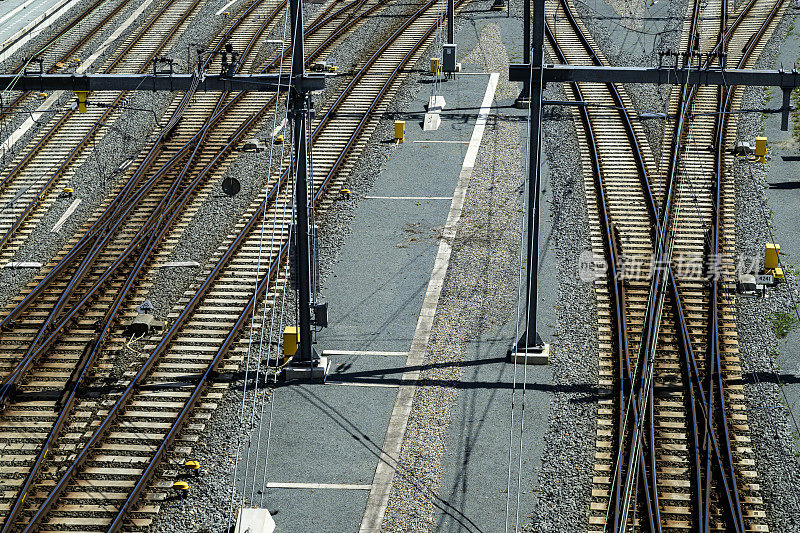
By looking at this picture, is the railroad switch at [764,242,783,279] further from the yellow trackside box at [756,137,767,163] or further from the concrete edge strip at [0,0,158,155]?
the concrete edge strip at [0,0,158,155]

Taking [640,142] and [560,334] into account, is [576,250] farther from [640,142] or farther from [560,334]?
[640,142]

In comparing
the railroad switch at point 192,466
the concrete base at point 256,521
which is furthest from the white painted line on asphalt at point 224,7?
the concrete base at point 256,521

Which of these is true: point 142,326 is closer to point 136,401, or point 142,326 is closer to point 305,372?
point 136,401

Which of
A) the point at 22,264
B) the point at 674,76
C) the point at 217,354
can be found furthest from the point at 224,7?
the point at 674,76

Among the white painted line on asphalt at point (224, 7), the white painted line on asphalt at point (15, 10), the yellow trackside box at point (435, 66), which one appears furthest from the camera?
the white painted line on asphalt at point (224, 7)

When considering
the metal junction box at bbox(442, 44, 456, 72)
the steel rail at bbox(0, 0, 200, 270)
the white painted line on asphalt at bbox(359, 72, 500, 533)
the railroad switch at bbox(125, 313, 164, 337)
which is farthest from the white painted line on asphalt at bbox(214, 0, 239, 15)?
the railroad switch at bbox(125, 313, 164, 337)

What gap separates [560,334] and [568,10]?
22.8m

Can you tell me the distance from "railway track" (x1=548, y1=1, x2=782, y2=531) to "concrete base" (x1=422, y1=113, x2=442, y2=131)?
12.5 ft

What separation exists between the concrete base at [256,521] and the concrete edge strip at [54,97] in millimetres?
13912

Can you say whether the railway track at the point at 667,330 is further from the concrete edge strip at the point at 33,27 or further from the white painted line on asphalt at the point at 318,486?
the concrete edge strip at the point at 33,27

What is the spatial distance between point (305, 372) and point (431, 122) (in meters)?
12.6

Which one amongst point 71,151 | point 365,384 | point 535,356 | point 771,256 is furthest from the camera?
point 71,151

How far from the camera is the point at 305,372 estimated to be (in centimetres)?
1764

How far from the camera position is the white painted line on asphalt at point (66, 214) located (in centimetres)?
2344
